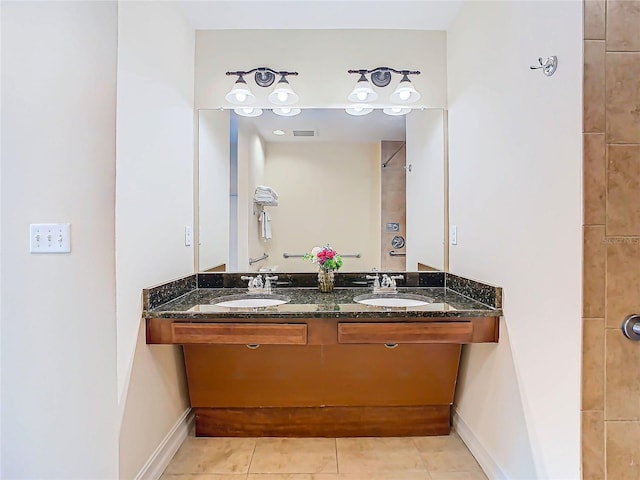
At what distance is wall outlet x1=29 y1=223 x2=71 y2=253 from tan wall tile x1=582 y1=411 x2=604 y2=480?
6.28ft

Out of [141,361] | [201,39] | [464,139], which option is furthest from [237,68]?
[141,361]

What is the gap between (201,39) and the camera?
225 cm

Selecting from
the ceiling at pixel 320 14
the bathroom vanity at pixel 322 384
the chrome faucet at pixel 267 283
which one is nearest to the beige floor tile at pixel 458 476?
the bathroom vanity at pixel 322 384

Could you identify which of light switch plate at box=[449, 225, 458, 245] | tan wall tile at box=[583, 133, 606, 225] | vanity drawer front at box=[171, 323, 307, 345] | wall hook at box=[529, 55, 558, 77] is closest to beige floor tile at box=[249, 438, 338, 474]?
vanity drawer front at box=[171, 323, 307, 345]

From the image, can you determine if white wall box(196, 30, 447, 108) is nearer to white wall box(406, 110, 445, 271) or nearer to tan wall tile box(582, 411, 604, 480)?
white wall box(406, 110, 445, 271)

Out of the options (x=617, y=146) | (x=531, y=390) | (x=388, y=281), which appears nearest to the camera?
(x=617, y=146)

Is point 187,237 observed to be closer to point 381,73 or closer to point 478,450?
point 381,73

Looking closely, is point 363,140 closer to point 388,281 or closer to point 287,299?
point 388,281

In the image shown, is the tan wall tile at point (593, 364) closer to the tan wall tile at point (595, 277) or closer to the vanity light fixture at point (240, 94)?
the tan wall tile at point (595, 277)

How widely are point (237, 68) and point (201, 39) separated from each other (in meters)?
0.28

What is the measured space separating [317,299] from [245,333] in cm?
A: 45

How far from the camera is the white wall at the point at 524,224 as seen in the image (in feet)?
3.94

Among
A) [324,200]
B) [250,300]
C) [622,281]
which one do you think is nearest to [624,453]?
[622,281]

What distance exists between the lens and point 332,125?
2340mm
